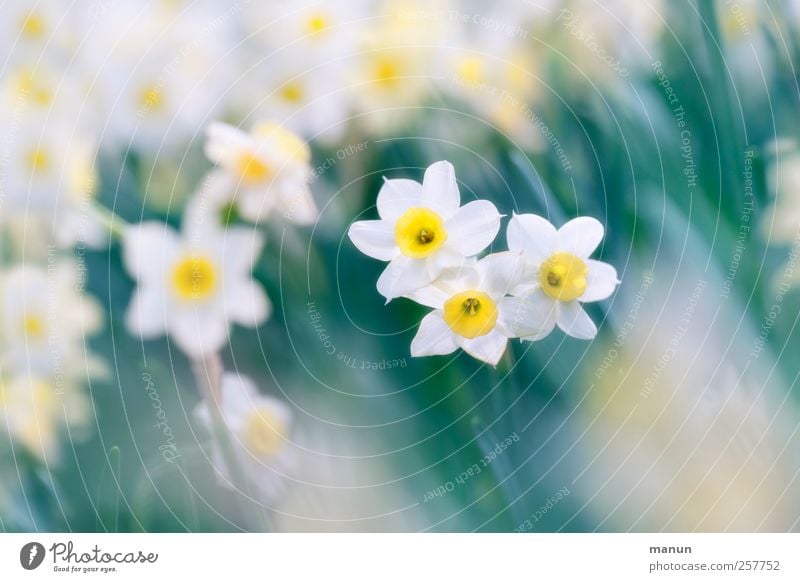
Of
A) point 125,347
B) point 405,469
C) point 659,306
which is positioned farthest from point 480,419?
point 125,347

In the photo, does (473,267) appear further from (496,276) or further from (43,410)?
(43,410)

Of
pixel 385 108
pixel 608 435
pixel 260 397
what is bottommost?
pixel 608 435

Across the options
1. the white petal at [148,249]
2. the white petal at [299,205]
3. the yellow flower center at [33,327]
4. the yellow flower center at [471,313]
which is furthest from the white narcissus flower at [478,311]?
the yellow flower center at [33,327]

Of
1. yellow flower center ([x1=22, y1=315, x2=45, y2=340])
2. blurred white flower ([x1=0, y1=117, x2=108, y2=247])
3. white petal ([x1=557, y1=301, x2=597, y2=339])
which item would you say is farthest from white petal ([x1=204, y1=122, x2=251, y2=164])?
white petal ([x1=557, y1=301, x2=597, y2=339])

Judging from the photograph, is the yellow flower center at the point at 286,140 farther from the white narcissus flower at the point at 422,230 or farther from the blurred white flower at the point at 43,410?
the blurred white flower at the point at 43,410

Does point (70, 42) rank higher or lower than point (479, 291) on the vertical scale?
higher

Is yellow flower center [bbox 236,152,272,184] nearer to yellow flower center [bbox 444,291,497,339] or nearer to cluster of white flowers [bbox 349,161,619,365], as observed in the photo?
cluster of white flowers [bbox 349,161,619,365]

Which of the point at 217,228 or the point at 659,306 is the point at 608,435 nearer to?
the point at 659,306
